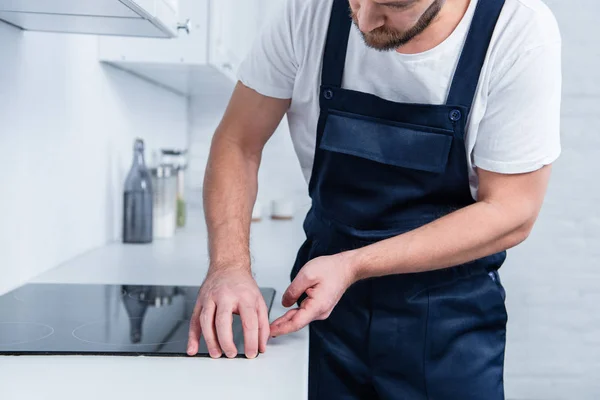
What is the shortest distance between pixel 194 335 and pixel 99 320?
9.9 inches

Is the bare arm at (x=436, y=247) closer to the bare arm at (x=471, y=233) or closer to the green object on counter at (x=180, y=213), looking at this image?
the bare arm at (x=471, y=233)

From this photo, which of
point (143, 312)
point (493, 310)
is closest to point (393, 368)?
point (493, 310)

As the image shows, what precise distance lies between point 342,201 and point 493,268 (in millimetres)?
318

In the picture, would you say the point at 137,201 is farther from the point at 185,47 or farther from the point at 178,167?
the point at 185,47

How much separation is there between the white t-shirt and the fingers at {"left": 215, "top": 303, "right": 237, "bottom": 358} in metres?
0.47

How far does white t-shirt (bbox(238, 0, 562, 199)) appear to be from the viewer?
1156mm

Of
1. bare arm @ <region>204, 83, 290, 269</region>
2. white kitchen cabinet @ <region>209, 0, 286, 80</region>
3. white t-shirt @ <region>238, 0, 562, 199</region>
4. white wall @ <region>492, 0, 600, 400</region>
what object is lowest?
white wall @ <region>492, 0, 600, 400</region>

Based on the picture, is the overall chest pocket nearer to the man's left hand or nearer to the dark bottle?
the man's left hand

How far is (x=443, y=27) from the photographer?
1.22 metres

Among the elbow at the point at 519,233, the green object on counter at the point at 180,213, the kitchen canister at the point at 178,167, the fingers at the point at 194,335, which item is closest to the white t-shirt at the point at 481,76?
the elbow at the point at 519,233

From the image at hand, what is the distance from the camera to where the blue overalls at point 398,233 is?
123 centimetres

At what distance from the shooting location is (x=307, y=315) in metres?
1.00

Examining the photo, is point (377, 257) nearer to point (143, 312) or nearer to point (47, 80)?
point (143, 312)

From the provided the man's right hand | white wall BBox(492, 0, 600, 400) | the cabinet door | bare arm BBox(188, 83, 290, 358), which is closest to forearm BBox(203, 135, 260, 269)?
bare arm BBox(188, 83, 290, 358)
